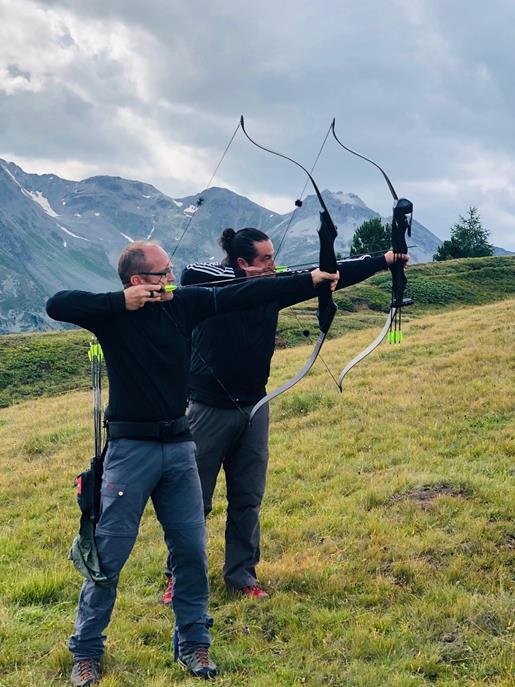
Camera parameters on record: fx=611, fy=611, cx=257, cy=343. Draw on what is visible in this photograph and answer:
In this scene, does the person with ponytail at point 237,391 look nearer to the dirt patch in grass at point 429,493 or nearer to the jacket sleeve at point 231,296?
the jacket sleeve at point 231,296

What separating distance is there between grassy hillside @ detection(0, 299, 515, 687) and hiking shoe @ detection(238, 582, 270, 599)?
119 millimetres

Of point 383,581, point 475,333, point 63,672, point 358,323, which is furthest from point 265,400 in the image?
point 358,323

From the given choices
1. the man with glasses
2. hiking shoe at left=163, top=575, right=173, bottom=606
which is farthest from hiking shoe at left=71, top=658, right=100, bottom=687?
hiking shoe at left=163, top=575, right=173, bottom=606

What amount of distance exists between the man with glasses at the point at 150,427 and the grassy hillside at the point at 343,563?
1.38 ft

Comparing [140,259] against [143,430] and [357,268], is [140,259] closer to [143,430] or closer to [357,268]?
[143,430]

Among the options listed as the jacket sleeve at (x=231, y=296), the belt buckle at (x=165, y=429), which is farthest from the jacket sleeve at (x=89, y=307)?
the belt buckle at (x=165, y=429)

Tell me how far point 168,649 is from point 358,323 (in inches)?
1088

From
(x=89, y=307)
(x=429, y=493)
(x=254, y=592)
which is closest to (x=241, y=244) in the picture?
(x=89, y=307)

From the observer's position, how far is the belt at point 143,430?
171 inches

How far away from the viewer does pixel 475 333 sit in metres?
18.4

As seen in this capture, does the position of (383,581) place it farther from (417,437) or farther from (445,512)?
(417,437)

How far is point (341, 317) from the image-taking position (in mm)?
A: 33344

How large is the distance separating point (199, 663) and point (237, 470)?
1697 millimetres

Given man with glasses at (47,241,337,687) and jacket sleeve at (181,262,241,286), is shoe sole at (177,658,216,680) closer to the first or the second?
man with glasses at (47,241,337,687)
